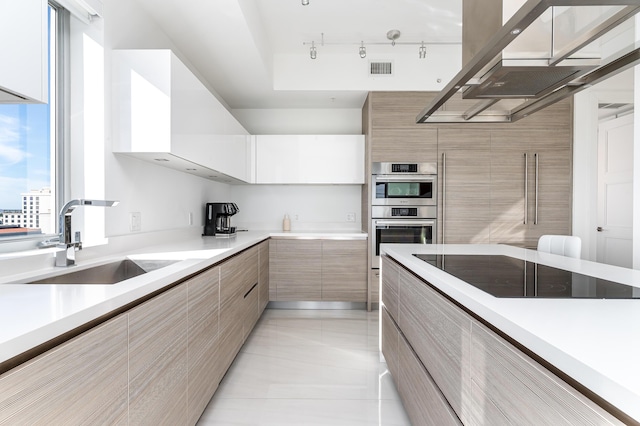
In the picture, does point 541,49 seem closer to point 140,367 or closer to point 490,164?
point 140,367

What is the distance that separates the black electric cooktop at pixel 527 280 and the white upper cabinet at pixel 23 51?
1498 millimetres

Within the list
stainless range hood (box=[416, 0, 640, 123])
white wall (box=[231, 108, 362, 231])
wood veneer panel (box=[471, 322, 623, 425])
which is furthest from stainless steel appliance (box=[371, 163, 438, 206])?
Answer: wood veneer panel (box=[471, 322, 623, 425])

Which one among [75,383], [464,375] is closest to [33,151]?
[75,383]

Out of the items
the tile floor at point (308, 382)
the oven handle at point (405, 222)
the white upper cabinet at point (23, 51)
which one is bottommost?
the tile floor at point (308, 382)

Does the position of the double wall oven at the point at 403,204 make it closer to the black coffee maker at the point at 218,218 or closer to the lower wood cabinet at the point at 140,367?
the black coffee maker at the point at 218,218

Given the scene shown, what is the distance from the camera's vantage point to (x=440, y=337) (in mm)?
1239

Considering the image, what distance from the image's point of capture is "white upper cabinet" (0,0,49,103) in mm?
1040

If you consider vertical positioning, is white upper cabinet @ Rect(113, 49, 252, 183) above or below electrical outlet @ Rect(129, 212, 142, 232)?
above

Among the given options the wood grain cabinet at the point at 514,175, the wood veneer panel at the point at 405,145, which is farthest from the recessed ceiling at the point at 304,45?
the wood grain cabinet at the point at 514,175

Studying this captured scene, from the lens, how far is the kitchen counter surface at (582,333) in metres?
0.50

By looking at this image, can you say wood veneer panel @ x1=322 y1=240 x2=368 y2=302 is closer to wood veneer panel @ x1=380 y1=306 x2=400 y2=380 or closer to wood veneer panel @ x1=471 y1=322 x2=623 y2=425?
wood veneer panel @ x1=380 y1=306 x2=400 y2=380

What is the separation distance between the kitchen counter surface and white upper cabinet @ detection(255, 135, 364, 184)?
9.57ft

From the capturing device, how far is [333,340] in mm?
2938

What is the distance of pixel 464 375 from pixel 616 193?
4.31m
